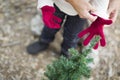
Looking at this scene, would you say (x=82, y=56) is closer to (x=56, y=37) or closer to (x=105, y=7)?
(x=105, y=7)

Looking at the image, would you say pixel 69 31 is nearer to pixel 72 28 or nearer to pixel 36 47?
pixel 72 28

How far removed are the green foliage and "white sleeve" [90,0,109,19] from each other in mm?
157

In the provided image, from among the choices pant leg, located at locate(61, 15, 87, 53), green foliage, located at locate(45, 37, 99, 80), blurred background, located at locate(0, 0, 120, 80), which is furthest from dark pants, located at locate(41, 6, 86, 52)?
green foliage, located at locate(45, 37, 99, 80)

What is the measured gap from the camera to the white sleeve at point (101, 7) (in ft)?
5.78

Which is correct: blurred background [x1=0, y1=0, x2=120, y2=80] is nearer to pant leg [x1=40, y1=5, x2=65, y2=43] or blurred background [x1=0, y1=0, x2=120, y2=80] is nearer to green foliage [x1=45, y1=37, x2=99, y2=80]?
pant leg [x1=40, y1=5, x2=65, y2=43]

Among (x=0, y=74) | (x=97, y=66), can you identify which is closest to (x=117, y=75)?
(x=97, y=66)

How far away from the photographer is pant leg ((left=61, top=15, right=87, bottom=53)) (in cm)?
211

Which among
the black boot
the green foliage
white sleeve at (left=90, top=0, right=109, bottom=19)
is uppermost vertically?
white sleeve at (left=90, top=0, right=109, bottom=19)

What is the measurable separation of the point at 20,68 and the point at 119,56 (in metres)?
0.89

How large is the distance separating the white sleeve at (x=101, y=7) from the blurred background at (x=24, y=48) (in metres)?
0.90

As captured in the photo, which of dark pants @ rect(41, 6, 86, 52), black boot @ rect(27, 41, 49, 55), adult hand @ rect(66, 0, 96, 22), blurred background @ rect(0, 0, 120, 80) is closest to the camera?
adult hand @ rect(66, 0, 96, 22)

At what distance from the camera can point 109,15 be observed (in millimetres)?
1871

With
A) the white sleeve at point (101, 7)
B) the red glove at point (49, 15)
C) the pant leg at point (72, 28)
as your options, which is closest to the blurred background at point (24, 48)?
the pant leg at point (72, 28)

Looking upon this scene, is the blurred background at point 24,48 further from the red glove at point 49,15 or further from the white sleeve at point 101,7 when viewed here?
the white sleeve at point 101,7
